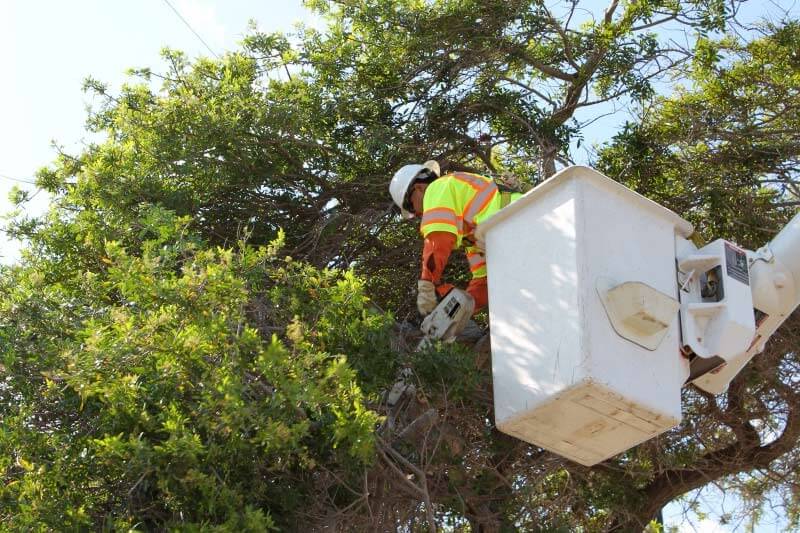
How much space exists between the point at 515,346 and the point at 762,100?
3.97m

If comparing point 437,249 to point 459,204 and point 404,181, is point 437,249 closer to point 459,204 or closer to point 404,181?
point 459,204

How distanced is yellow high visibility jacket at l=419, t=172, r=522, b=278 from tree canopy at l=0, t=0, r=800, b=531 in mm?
634

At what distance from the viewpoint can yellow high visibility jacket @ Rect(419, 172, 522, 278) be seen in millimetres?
7016

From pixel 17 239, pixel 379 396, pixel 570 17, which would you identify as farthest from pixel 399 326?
pixel 570 17

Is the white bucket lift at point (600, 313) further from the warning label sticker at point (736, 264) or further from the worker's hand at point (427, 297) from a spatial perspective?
the worker's hand at point (427, 297)

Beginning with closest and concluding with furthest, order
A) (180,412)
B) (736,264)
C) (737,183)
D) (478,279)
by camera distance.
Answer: (180,412) < (736,264) < (478,279) < (737,183)

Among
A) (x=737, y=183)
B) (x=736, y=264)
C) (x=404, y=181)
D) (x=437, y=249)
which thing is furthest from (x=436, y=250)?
(x=737, y=183)

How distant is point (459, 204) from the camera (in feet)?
23.3

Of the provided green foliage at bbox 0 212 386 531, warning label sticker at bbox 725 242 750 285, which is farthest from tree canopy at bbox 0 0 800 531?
warning label sticker at bbox 725 242 750 285

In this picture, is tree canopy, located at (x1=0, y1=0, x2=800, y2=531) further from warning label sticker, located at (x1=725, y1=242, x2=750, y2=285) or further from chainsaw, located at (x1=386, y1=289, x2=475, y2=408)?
warning label sticker, located at (x1=725, y1=242, x2=750, y2=285)

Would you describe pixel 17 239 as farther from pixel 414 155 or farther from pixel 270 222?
pixel 414 155

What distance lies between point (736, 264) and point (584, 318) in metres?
1.23

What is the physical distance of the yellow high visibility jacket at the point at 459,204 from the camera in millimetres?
7016

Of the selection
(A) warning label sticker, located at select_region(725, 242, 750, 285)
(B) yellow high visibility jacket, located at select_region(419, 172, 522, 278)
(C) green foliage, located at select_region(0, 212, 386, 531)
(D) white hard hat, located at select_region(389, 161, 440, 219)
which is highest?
(D) white hard hat, located at select_region(389, 161, 440, 219)
